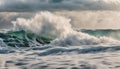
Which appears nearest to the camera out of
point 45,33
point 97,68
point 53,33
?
point 97,68

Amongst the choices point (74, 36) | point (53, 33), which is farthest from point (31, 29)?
point (74, 36)

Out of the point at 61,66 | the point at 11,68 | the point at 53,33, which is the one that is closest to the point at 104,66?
the point at 61,66

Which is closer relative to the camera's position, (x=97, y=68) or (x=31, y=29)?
(x=97, y=68)

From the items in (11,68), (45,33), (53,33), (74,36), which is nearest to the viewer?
(11,68)

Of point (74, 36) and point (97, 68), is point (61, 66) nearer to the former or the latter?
point (97, 68)

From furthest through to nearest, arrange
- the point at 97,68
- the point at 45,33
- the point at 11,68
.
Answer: the point at 45,33
the point at 11,68
the point at 97,68

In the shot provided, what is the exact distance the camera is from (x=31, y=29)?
189750 millimetres

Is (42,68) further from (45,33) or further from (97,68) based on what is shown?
(45,33)

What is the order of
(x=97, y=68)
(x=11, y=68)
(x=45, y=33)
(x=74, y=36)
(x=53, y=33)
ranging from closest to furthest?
(x=97, y=68) < (x=11, y=68) < (x=74, y=36) < (x=53, y=33) < (x=45, y=33)

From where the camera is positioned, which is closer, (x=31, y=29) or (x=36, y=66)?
(x=36, y=66)

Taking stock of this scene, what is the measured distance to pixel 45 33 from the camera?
184m

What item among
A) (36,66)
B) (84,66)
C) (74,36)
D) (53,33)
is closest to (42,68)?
(36,66)

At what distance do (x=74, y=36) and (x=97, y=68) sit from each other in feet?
257

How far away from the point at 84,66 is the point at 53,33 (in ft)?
446
